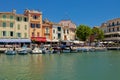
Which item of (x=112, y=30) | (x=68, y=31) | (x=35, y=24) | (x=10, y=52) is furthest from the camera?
(x=112, y=30)

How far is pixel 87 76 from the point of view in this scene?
33.2m

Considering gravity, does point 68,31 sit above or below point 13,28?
below

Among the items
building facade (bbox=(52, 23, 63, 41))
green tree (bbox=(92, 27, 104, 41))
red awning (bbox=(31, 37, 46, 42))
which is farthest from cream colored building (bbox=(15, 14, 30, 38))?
green tree (bbox=(92, 27, 104, 41))

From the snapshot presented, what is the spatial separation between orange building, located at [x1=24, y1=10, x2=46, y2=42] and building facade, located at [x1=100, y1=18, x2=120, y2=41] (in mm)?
33167

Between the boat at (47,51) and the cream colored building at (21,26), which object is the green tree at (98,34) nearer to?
the cream colored building at (21,26)

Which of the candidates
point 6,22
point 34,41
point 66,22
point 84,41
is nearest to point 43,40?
point 34,41

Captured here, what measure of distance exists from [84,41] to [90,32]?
398 centimetres

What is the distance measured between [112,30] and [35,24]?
40.7m

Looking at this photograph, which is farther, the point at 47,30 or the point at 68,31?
the point at 68,31

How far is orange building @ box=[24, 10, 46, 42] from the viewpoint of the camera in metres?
90.4

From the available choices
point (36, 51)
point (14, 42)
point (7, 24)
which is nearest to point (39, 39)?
point (14, 42)

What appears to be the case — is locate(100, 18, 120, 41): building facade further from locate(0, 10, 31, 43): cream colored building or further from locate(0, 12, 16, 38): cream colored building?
locate(0, 12, 16, 38): cream colored building

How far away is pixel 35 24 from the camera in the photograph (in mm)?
91562

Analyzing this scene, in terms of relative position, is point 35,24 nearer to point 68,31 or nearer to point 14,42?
→ point 14,42
